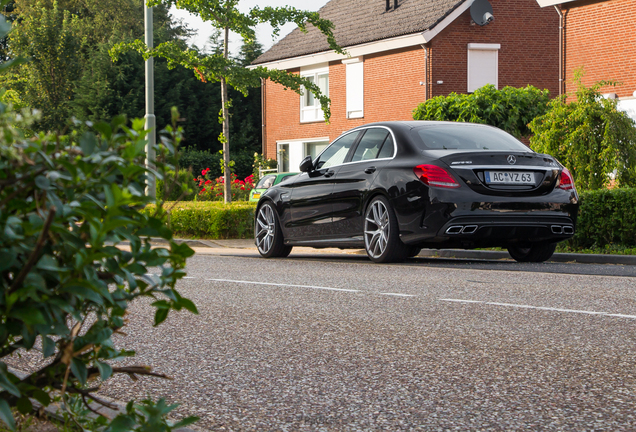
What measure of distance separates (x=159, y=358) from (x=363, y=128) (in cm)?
647

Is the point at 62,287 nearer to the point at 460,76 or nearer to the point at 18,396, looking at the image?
the point at 18,396

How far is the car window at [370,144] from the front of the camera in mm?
10484

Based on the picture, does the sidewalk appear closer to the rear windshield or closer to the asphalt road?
the rear windshield

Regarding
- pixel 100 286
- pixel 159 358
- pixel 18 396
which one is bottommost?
→ pixel 159 358

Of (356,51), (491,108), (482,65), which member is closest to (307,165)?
(491,108)

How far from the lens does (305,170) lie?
A: 11.4 meters

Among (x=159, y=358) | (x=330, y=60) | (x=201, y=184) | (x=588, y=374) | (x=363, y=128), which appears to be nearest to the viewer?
(x=588, y=374)

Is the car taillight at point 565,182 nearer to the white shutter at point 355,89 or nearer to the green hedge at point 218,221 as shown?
the green hedge at point 218,221

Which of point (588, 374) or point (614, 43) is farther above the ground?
point (614, 43)

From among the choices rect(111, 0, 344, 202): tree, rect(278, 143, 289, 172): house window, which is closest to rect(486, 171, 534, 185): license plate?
rect(111, 0, 344, 202): tree

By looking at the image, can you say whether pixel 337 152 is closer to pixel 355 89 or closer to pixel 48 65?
pixel 355 89

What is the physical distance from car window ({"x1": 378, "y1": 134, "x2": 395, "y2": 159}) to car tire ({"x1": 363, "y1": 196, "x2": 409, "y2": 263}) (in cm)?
56

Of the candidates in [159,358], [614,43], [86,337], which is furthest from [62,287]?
[614,43]

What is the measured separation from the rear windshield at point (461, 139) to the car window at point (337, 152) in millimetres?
1115
